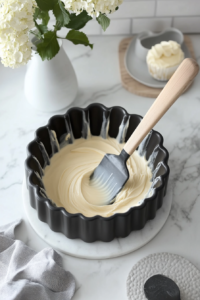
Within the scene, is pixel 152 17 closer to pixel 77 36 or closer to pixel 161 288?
pixel 77 36

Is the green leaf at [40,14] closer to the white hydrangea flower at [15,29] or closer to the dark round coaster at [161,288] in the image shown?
the white hydrangea flower at [15,29]

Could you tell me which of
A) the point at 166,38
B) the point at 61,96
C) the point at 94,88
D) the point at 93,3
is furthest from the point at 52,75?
the point at 166,38

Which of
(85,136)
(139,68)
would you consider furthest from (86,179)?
(139,68)

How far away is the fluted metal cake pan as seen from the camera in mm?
865

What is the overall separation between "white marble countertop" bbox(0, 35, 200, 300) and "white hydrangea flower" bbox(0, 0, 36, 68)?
31 cm

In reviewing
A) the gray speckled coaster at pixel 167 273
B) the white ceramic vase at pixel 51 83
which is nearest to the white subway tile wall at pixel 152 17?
the white ceramic vase at pixel 51 83

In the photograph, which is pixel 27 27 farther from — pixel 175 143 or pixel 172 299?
pixel 172 299

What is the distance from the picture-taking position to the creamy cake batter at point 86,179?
0.96m

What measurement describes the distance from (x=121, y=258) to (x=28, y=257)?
0.70 feet

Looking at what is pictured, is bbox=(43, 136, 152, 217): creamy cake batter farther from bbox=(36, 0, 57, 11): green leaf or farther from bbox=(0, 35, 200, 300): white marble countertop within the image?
bbox=(36, 0, 57, 11): green leaf

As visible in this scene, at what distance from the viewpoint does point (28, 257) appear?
887 mm

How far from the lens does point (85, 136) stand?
3.73 ft

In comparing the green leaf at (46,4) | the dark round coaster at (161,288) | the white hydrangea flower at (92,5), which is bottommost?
the dark round coaster at (161,288)

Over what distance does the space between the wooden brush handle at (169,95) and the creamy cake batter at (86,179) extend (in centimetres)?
10
